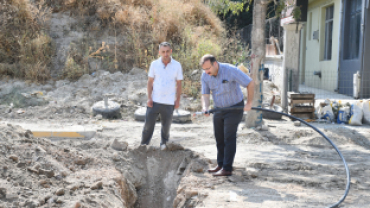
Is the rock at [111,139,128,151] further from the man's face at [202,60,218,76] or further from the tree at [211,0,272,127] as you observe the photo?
the tree at [211,0,272,127]

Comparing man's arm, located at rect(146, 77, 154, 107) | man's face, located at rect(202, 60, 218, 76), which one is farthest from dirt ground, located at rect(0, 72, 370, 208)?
man's face, located at rect(202, 60, 218, 76)

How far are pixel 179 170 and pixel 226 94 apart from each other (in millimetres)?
1398

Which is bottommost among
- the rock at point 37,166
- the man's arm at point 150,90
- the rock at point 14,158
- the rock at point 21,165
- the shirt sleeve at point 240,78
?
the rock at point 37,166

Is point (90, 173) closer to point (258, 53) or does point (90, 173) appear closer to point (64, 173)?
point (64, 173)

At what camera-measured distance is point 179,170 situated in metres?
5.18

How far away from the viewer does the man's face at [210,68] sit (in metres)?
4.32

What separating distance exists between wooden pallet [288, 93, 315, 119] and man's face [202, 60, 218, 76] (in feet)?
16.8

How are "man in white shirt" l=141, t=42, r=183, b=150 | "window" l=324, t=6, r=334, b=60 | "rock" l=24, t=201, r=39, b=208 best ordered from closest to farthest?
"rock" l=24, t=201, r=39, b=208 → "man in white shirt" l=141, t=42, r=183, b=150 → "window" l=324, t=6, r=334, b=60

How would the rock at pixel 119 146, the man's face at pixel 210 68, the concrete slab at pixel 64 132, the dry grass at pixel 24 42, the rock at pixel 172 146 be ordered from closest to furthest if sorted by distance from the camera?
the man's face at pixel 210 68 → the rock at pixel 172 146 → the rock at pixel 119 146 → the concrete slab at pixel 64 132 → the dry grass at pixel 24 42

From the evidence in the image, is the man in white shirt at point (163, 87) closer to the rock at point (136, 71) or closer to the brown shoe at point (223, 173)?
the brown shoe at point (223, 173)

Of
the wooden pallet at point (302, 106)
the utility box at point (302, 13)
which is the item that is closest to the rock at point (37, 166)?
the wooden pallet at point (302, 106)

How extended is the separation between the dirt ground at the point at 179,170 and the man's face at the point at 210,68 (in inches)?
52.1

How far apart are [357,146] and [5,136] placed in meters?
6.03

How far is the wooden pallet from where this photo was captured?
355 inches
